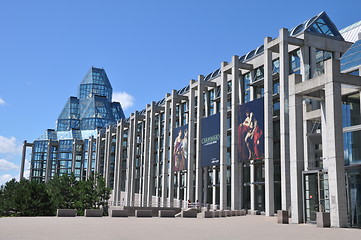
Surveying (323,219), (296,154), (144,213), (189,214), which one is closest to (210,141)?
(189,214)

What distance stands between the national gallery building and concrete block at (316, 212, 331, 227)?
422 mm

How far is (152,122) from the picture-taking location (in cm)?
7675

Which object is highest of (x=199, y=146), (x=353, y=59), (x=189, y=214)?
(x=353, y=59)

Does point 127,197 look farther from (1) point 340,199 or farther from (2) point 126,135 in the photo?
(1) point 340,199

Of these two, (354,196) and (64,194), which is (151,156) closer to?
(64,194)

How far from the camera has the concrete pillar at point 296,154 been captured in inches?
1080

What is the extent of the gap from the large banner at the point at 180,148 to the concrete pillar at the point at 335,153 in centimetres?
3719

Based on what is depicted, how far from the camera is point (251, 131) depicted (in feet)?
149

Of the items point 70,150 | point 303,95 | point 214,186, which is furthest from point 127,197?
point 303,95

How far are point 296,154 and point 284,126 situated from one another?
12069mm

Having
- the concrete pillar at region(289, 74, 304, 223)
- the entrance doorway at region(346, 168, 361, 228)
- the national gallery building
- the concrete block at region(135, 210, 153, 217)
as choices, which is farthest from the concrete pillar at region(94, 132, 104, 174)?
the entrance doorway at region(346, 168, 361, 228)

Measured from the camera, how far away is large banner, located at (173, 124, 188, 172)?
2413 inches

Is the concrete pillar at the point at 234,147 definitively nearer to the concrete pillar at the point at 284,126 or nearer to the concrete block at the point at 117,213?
the concrete pillar at the point at 284,126

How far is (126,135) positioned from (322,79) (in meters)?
73.9
